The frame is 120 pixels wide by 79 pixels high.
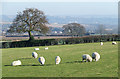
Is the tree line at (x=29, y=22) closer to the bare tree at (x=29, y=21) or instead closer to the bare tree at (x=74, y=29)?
the bare tree at (x=29, y=21)

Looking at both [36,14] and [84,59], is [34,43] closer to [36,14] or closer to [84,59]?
[36,14]

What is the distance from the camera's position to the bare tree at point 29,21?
83688 millimetres

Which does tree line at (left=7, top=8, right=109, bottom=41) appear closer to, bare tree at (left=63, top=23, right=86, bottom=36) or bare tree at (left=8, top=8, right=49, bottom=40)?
bare tree at (left=8, top=8, right=49, bottom=40)

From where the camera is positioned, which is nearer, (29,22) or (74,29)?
(29,22)

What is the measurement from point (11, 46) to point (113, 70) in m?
55.9

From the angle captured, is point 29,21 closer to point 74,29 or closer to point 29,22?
point 29,22

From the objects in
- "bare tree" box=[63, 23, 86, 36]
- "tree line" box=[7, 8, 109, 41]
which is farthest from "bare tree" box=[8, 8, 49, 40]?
"bare tree" box=[63, 23, 86, 36]

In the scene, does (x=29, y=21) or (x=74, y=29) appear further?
(x=74, y=29)

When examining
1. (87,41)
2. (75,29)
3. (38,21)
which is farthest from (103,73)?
(75,29)

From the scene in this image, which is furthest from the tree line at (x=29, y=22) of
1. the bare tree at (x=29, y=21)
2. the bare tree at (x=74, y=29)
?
the bare tree at (x=74, y=29)

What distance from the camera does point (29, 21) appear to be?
8431cm

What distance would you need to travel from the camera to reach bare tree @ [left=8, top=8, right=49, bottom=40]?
83.7 m

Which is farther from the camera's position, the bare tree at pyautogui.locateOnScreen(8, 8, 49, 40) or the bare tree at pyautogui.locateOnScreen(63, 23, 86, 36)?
the bare tree at pyautogui.locateOnScreen(63, 23, 86, 36)

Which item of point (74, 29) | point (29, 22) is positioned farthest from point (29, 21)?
point (74, 29)
